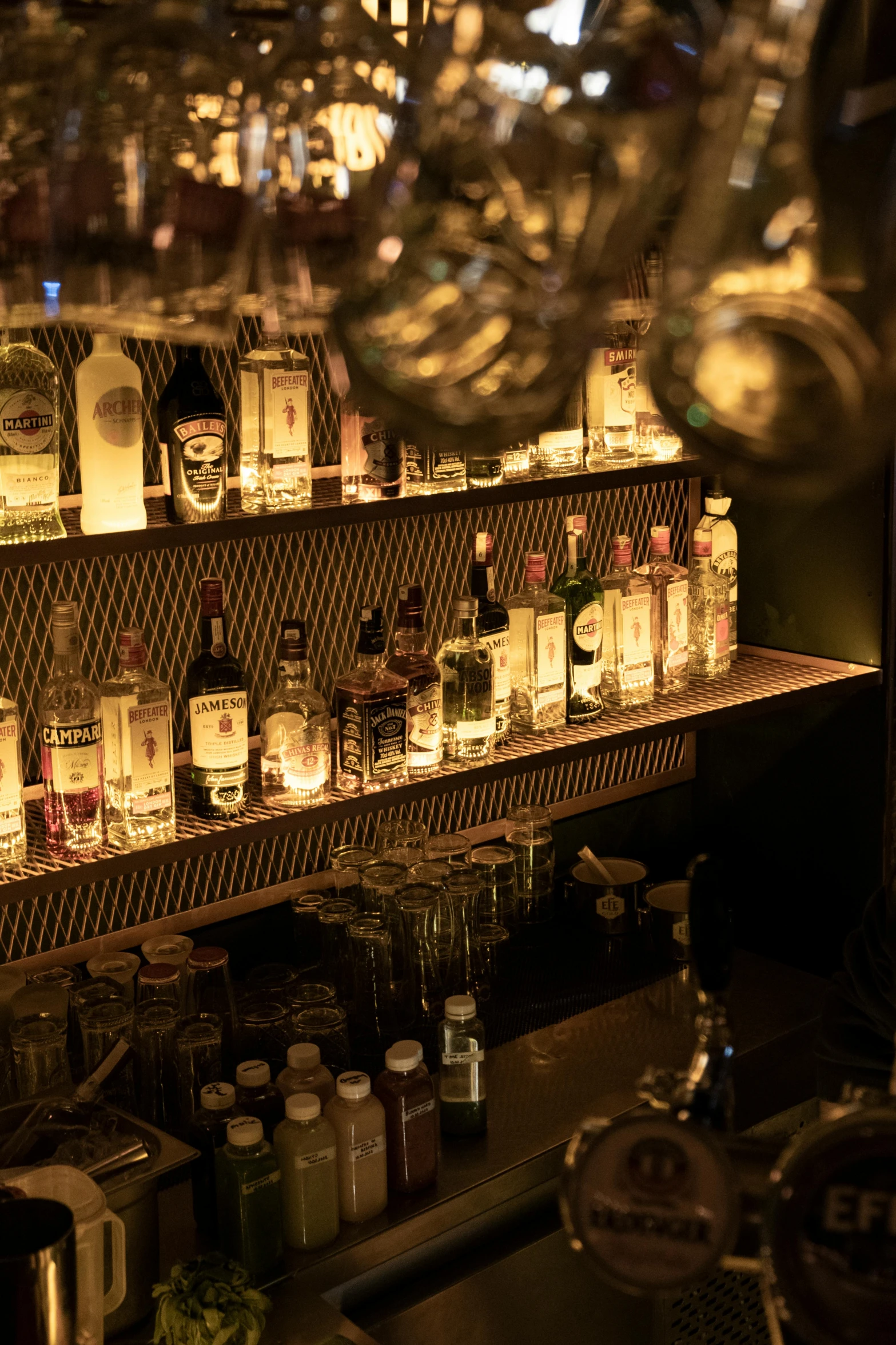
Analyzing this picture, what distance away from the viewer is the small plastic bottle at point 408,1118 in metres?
1.93

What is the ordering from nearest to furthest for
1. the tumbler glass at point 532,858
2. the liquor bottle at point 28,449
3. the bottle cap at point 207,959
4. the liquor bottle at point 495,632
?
the liquor bottle at point 28,449 → the bottle cap at point 207,959 → the liquor bottle at point 495,632 → the tumbler glass at point 532,858

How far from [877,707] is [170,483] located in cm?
138

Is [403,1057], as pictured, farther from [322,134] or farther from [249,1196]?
[322,134]

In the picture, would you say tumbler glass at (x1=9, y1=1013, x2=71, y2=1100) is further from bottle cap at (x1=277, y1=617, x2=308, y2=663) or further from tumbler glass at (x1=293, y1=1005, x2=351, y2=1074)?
bottle cap at (x1=277, y1=617, x2=308, y2=663)

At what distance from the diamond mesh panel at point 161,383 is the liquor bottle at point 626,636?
1.63ft

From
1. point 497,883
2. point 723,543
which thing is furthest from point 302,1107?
point 723,543

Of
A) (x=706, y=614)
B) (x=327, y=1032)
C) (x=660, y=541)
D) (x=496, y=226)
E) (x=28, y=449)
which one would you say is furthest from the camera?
(x=706, y=614)

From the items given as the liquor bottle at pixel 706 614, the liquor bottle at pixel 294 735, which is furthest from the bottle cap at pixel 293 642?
the liquor bottle at pixel 706 614

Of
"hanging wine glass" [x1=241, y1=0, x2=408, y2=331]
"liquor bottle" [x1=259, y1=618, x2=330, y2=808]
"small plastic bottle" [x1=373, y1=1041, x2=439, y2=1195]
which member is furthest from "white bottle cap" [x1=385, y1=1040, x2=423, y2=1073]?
"hanging wine glass" [x1=241, y1=0, x2=408, y2=331]

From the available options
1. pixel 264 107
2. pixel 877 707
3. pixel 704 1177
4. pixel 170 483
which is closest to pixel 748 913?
pixel 877 707

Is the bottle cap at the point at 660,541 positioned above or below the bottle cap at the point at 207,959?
above

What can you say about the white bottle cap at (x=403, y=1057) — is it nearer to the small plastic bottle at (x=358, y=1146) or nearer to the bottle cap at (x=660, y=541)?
the small plastic bottle at (x=358, y=1146)

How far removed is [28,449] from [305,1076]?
87 cm

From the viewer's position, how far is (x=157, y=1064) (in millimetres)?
1960
